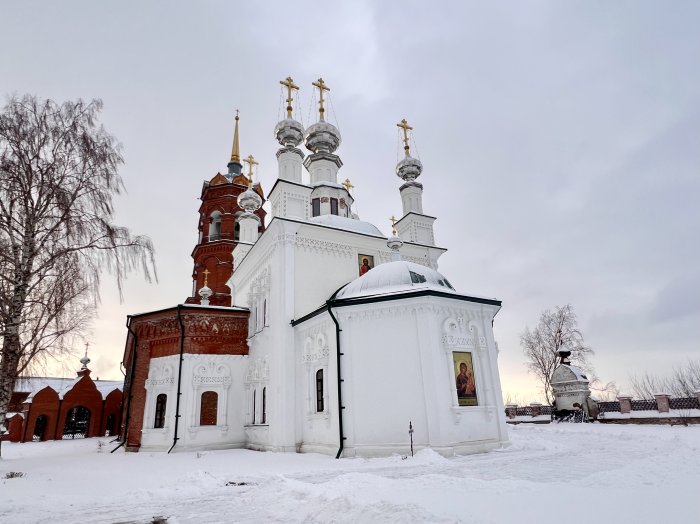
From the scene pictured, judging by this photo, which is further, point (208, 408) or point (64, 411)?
point (64, 411)

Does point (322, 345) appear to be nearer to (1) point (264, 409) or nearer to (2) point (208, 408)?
(1) point (264, 409)

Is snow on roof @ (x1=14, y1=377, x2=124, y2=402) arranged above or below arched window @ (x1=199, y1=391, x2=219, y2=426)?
above

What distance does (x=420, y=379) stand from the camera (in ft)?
39.5

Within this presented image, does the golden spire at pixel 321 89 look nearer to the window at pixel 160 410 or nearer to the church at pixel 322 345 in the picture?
the church at pixel 322 345

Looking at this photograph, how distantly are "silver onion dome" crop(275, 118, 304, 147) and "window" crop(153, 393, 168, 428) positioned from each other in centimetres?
1166

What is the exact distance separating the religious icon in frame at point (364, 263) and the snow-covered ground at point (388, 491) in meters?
8.10

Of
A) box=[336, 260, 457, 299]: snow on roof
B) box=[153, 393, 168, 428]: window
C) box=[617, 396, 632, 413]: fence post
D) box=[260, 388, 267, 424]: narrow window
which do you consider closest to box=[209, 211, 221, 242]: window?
box=[153, 393, 168, 428]: window

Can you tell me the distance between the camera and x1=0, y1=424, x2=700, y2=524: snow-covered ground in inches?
196

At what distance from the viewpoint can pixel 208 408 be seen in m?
16.9

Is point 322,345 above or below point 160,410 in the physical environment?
above

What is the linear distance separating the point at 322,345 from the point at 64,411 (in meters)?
24.1

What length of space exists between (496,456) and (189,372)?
11490mm

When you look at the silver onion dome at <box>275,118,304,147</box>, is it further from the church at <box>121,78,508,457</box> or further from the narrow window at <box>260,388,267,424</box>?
the narrow window at <box>260,388,267,424</box>

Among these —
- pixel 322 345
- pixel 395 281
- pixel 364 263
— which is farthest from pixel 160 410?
pixel 395 281
